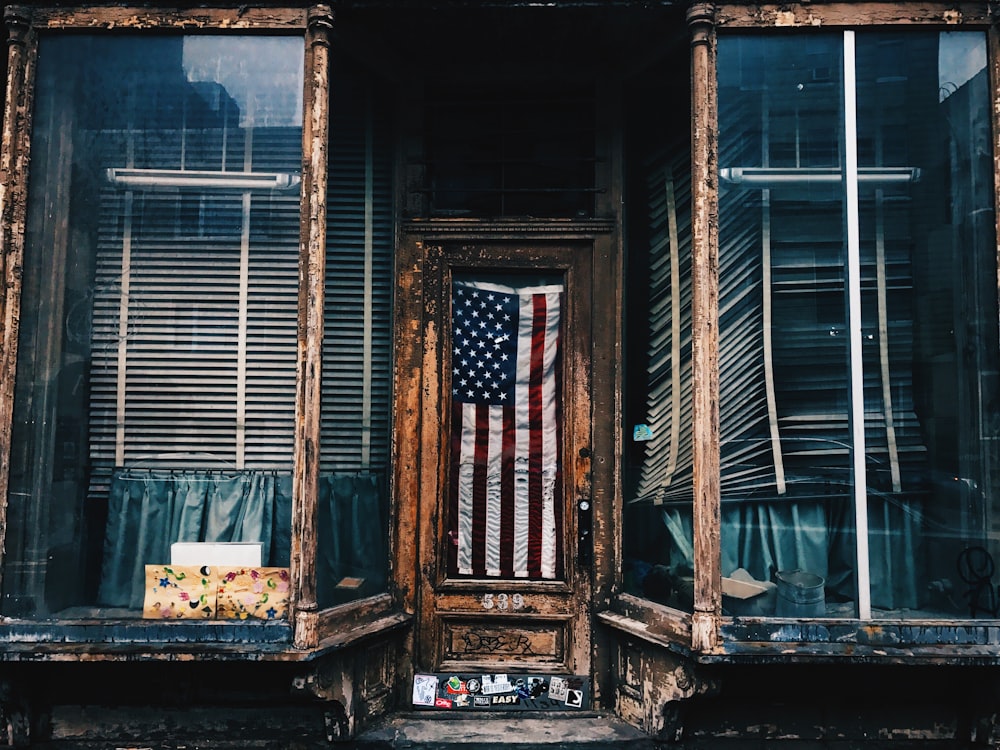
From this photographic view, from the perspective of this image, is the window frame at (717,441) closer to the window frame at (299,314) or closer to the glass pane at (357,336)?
the glass pane at (357,336)

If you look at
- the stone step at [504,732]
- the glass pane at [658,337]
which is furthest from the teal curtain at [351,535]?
the glass pane at [658,337]

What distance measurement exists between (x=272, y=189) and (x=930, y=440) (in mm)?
4277

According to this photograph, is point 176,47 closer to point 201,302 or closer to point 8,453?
point 201,302

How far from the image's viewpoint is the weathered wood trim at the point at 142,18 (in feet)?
15.6

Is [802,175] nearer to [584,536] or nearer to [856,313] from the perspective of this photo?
[856,313]

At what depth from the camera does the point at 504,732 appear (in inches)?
191

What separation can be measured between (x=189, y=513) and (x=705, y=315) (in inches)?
131

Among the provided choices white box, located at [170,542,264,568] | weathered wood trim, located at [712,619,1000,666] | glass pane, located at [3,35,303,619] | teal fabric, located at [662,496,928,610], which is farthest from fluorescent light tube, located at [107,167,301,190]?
weathered wood trim, located at [712,619,1000,666]

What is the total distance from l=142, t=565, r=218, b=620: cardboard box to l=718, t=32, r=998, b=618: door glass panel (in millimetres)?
3063

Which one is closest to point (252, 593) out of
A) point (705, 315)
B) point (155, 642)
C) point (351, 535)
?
point (155, 642)

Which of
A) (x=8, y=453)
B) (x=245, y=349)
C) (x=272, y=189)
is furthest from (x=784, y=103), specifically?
(x=8, y=453)

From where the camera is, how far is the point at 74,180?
4.79 meters

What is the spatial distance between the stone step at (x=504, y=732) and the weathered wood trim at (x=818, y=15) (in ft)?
14.4

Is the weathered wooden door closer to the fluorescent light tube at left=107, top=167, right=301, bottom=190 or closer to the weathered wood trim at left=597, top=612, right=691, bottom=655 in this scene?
the weathered wood trim at left=597, top=612, right=691, bottom=655
